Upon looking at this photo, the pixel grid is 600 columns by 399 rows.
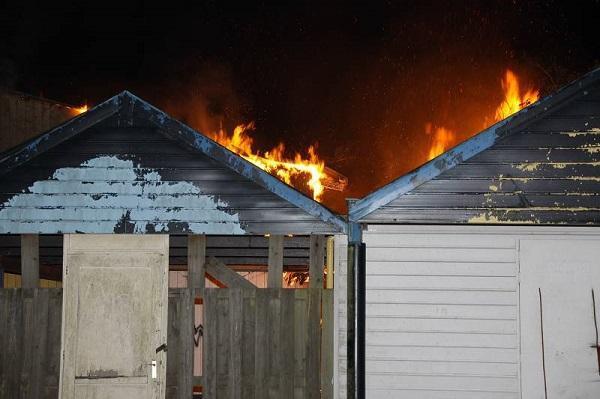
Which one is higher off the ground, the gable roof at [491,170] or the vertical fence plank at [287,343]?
the gable roof at [491,170]

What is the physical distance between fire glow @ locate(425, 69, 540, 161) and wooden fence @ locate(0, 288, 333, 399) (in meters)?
16.1

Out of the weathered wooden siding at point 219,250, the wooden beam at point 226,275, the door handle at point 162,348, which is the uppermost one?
the weathered wooden siding at point 219,250

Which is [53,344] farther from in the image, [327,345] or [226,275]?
[327,345]

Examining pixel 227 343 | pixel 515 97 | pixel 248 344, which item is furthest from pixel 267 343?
pixel 515 97

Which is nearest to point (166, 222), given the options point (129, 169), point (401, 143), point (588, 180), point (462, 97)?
point (129, 169)

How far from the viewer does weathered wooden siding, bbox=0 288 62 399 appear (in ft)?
25.9

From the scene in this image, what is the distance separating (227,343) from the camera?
801 centimetres

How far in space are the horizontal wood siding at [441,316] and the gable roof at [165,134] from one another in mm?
995

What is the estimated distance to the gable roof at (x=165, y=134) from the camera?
25.7 feet

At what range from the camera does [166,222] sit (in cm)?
779

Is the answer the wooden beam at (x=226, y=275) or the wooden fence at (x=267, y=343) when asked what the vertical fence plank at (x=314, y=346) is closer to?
the wooden fence at (x=267, y=343)

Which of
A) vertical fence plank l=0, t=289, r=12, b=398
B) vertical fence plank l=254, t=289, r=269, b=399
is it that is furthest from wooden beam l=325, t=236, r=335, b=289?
vertical fence plank l=0, t=289, r=12, b=398

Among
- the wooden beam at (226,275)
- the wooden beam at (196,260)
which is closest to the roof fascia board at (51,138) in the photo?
the wooden beam at (196,260)

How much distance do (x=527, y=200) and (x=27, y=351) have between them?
22.6 ft
